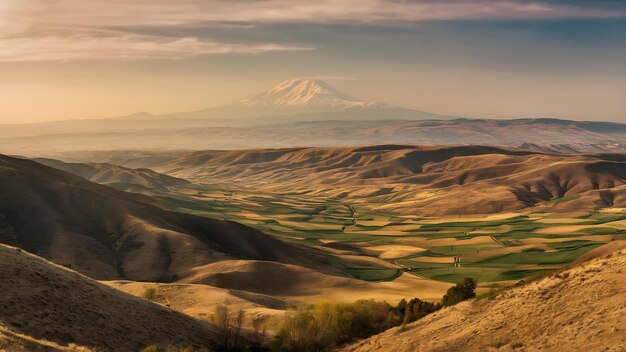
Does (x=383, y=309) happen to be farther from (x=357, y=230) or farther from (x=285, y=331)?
(x=357, y=230)

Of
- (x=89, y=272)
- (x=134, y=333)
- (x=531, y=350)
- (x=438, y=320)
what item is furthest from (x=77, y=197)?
(x=531, y=350)

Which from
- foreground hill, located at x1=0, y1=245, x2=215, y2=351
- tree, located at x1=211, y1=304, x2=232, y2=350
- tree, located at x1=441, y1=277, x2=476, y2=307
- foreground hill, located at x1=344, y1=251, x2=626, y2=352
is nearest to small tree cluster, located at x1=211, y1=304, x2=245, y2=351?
tree, located at x1=211, y1=304, x2=232, y2=350

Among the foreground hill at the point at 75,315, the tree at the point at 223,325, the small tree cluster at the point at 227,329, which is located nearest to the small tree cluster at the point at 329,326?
the small tree cluster at the point at 227,329

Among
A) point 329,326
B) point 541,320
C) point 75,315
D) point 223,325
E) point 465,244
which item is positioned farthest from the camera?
point 465,244

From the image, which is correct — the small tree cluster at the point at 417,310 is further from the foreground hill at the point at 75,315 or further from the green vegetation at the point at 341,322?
the foreground hill at the point at 75,315

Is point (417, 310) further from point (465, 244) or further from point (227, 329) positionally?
point (465, 244)

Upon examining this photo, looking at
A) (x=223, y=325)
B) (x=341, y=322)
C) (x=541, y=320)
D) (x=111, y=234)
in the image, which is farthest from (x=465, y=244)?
(x=541, y=320)
